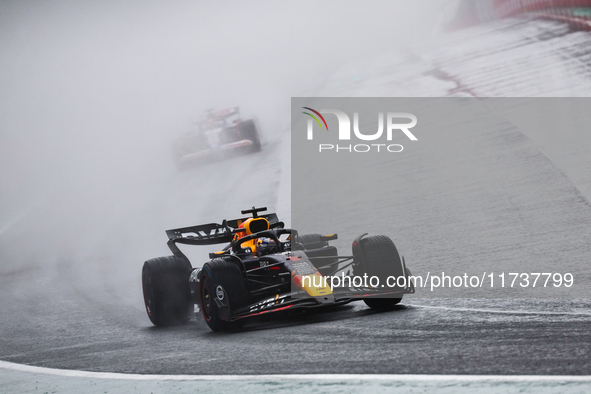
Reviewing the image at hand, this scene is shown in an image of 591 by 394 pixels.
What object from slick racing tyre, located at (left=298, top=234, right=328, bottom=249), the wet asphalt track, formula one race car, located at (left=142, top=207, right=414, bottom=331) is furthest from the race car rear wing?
the wet asphalt track

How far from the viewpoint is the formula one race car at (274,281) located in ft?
24.4

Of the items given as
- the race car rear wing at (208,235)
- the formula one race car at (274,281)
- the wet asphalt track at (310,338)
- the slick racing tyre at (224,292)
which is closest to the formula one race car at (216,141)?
the wet asphalt track at (310,338)

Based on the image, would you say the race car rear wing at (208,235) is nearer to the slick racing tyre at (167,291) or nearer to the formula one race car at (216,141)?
the slick racing tyre at (167,291)

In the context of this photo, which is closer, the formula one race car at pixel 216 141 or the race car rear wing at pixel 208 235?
the race car rear wing at pixel 208 235

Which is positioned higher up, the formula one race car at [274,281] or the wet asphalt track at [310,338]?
the formula one race car at [274,281]

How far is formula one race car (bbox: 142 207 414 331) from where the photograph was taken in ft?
24.4

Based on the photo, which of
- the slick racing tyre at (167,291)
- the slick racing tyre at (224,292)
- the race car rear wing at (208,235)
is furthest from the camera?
the race car rear wing at (208,235)

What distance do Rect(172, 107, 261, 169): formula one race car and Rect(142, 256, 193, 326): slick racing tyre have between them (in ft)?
43.6

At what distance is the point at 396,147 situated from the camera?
19250 mm

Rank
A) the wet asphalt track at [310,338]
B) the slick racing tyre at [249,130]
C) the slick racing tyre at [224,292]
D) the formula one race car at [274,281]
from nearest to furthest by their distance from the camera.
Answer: the wet asphalt track at [310,338] → the formula one race car at [274,281] → the slick racing tyre at [224,292] → the slick racing tyre at [249,130]

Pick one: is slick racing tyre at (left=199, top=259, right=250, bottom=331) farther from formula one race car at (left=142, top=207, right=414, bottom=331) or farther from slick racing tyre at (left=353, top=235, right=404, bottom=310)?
slick racing tyre at (left=353, top=235, right=404, bottom=310)

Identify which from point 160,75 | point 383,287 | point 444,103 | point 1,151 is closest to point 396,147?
point 444,103

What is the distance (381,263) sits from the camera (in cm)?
786

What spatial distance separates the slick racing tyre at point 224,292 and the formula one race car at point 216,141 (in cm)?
1487
